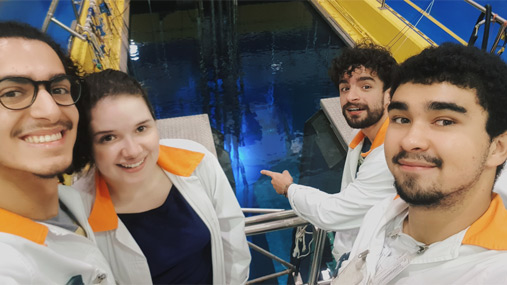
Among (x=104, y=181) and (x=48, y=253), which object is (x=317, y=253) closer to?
(x=104, y=181)

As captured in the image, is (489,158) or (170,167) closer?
(489,158)

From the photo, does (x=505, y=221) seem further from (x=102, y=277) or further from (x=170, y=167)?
(x=102, y=277)

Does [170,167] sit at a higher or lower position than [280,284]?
higher

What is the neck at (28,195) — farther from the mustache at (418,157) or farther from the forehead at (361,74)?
the forehead at (361,74)

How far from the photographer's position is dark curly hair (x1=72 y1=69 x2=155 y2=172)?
3.89ft

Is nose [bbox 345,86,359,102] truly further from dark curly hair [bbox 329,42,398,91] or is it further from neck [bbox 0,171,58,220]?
neck [bbox 0,171,58,220]

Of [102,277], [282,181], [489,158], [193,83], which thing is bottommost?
[193,83]

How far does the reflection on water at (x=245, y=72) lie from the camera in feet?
12.6

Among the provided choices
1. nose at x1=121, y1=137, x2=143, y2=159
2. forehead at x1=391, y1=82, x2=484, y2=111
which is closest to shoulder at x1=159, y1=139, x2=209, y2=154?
nose at x1=121, y1=137, x2=143, y2=159

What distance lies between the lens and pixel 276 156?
3.80m

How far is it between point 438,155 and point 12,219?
132 cm

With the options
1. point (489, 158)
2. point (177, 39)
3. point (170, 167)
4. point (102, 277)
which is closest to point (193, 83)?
point (177, 39)

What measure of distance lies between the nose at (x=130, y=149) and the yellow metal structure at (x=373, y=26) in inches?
131

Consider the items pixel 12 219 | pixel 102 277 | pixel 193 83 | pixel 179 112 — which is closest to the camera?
pixel 12 219
